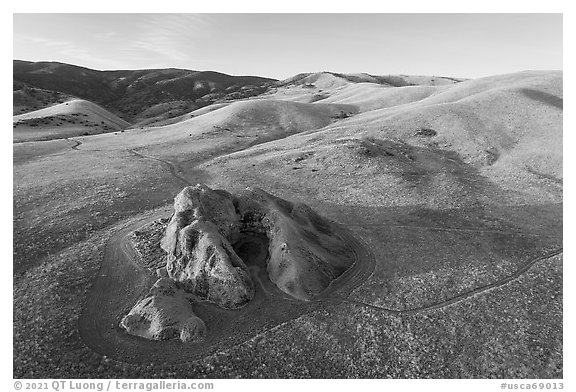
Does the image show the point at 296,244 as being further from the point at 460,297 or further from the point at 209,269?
the point at 460,297

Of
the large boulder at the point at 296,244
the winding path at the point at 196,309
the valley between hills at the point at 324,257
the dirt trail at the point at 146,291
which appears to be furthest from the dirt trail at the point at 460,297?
the large boulder at the point at 296,244

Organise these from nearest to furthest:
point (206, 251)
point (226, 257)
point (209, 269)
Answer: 1. point (209, 269)
2. point (226, 257)
3. point (206, 251)

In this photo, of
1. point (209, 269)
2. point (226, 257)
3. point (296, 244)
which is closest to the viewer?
point (209, 269)

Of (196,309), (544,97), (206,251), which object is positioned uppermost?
(544,97)

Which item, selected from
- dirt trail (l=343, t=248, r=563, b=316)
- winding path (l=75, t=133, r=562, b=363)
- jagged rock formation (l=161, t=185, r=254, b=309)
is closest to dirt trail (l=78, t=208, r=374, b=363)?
winding path (l=75, t=133, r=562, b=363)

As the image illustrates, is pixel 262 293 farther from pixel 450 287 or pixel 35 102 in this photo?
pixel 35 102

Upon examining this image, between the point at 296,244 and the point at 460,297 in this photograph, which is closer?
the point at 460,297

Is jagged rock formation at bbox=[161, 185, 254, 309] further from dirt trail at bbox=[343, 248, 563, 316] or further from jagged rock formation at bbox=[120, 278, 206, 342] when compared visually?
dirt trail at bbox=[343, 248, 563, 316]

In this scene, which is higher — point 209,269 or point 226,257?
point 226,257

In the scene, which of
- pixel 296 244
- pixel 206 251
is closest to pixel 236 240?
pixel 206 251

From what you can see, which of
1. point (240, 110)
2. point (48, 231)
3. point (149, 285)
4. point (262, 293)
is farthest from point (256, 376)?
point (240, 110)
